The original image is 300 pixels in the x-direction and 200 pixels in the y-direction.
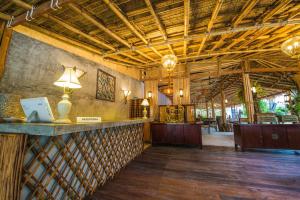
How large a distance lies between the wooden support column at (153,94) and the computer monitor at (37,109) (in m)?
4.36

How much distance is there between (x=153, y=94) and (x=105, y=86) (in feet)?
7.82

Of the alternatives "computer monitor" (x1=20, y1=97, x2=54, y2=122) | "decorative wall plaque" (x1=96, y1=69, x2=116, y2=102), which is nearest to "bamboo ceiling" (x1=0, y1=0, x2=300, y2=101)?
"decorative wall plaque" (x1=96, y1=69, x2=116, y2=102)

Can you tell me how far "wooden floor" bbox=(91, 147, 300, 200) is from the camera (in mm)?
1835

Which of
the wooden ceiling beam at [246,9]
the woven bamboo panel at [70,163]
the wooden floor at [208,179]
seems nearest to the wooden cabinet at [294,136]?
the wooden floor at [208,179]

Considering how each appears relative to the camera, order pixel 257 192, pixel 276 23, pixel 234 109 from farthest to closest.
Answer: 1. pixel 234 109
2. pixel 276 23
3. pixel 257 192

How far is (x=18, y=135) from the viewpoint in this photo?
117 centimetres

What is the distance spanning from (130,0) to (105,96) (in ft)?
8.80

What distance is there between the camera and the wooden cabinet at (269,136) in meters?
3.50

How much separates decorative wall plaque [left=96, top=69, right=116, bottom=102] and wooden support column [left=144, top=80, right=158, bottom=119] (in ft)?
6.06

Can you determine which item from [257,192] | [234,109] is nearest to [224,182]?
[257,192]

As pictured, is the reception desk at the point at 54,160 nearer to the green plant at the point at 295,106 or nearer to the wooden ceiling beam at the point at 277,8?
the wooden ceiling beam at the point at 277,8

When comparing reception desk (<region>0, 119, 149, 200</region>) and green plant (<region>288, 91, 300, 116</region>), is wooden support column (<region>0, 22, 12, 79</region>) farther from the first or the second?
green plant (<region>288, 91, 300, 116</region>)

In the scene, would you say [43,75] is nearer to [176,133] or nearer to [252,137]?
[176,133]

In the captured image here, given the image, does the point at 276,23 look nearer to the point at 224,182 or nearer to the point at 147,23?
the point at 147,23
